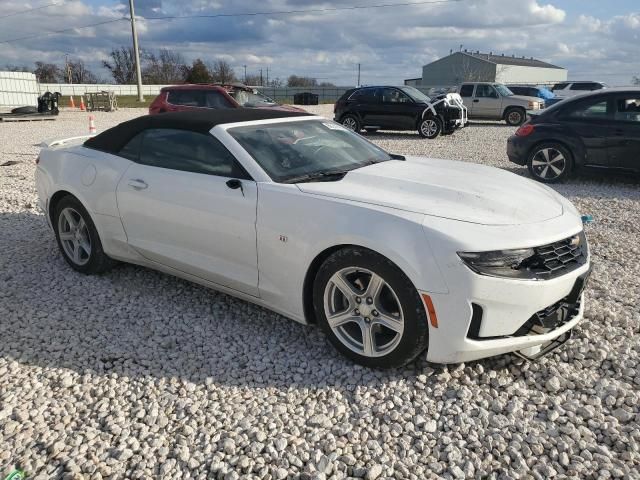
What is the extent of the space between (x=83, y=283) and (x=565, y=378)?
3.73 m

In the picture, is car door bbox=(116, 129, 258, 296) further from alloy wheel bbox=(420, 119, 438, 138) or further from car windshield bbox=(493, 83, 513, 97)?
car windshield bbox=(493, 83, 513, 97)

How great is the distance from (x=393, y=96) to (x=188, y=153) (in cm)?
1327

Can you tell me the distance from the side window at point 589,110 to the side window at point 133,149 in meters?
6.81

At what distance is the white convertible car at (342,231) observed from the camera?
8.84 feet

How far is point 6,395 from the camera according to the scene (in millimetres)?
2891

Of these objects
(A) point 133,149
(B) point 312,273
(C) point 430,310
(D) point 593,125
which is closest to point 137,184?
(A) point 133,149

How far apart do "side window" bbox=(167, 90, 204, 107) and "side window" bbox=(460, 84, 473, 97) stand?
12077 millimetres

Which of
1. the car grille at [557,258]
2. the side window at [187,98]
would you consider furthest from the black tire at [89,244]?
the side window at [187,98]

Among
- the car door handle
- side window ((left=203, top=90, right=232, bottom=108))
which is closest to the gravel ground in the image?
the car door handle

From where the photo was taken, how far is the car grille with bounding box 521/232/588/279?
278 centimetres

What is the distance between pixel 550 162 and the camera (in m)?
8.43

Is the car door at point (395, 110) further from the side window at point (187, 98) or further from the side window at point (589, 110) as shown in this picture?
the side window at point (589, 110)

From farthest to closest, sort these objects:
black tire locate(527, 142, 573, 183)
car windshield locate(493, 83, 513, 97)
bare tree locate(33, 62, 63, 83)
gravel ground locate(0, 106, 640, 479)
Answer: bare tree locate(33, 62, 63, 83)
car windshield locate(493, 83, 513, 97)
black tire locate(527, 142, 573, 183)
gravel ground locate(0, 106, 640, 479)

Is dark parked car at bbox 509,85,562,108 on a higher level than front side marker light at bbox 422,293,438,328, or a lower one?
higher
